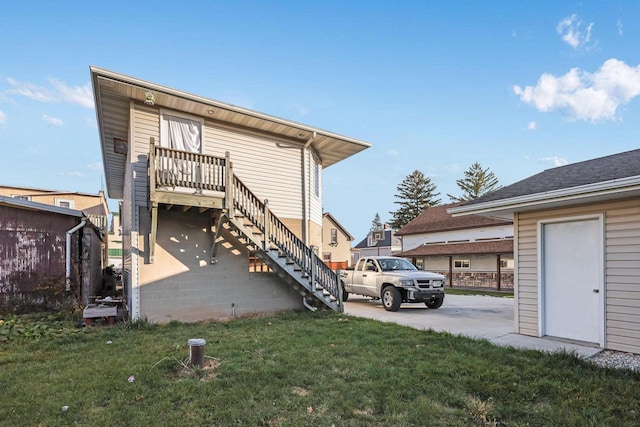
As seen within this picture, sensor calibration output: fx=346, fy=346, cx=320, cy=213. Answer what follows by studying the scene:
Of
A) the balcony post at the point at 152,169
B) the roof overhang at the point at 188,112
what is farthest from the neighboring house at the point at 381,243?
the balcony post at the point at 152,169

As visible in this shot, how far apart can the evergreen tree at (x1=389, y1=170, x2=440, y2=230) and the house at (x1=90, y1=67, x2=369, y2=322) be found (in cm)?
3764

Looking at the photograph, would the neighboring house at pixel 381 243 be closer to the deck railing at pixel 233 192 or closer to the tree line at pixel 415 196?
the tree line at pixel 415 196

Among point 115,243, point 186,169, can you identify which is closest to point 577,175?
point 186,169

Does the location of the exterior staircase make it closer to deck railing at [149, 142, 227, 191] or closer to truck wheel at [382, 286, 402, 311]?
deck railing at [149, 142, 227, 191]

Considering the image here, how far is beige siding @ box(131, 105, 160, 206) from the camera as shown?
809cm

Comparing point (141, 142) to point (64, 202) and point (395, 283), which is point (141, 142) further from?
point (64, 202)

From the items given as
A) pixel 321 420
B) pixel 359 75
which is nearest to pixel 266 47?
pixel 359 75

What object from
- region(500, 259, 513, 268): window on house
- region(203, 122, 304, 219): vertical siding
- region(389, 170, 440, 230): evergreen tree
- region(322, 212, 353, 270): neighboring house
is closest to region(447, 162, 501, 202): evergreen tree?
region(389, 170, 440, 230): evergreen tree

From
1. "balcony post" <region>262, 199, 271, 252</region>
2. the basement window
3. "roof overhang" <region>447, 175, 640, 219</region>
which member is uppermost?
"roof overhang" <region>447, 175, 640, 219</region>

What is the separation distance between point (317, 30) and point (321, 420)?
12.0m

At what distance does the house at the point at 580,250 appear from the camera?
5676 mm

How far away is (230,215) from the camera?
25.9ft

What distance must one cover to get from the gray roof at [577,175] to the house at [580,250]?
24mm

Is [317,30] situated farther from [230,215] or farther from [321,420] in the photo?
[321,420]
